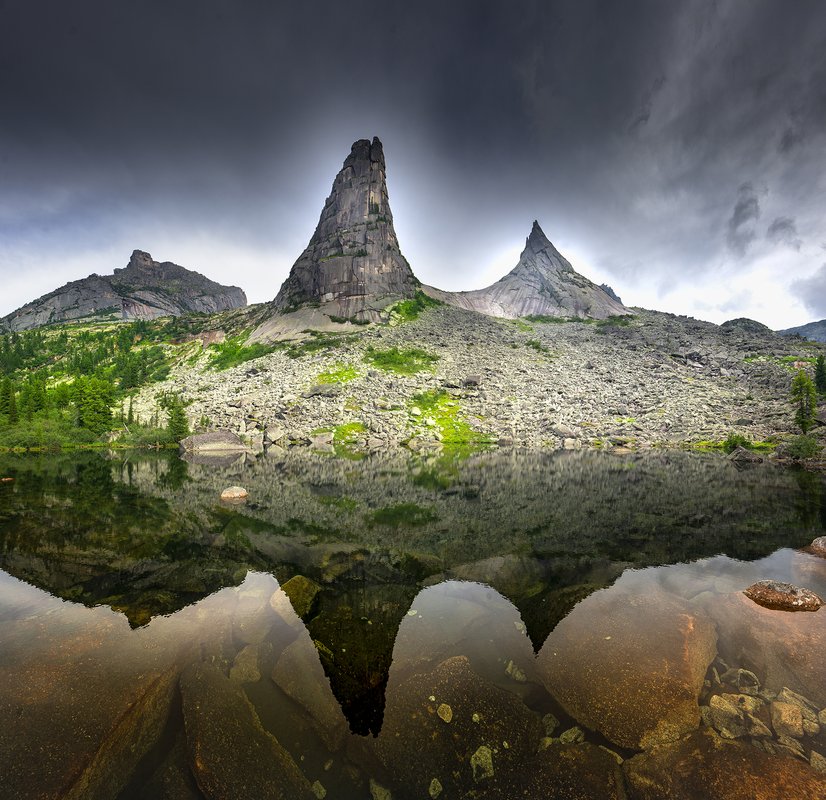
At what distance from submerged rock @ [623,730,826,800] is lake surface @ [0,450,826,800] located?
0.10 feet

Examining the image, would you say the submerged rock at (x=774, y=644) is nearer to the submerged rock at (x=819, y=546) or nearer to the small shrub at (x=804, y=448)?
the submerged rock at (x=819, y=546)

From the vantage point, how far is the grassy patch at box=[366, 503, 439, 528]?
24375mm

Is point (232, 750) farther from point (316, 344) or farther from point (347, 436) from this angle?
point (316, 344)

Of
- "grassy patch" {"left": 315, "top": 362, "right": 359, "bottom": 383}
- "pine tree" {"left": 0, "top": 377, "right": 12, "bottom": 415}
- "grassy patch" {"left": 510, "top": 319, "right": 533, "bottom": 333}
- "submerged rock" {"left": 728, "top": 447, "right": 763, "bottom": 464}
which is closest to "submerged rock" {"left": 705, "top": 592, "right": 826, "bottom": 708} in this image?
"submerged rock" {"left": 728, "top": 447, "right": 763, "bottom": 464}

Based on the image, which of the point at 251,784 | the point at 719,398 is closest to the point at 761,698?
the point at 251,784

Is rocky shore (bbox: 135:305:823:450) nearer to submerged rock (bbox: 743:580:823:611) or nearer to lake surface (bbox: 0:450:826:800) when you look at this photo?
lake surface (bbox: 0:450:826:800)

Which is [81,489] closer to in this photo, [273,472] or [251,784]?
[273,472]

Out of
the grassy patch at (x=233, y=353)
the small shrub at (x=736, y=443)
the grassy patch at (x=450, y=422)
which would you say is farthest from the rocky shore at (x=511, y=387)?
the small shrub at (x=736, y=443)

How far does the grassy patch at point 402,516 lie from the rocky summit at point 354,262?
138250mm

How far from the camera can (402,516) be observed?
26219 mm

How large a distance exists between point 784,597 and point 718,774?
981 centimetres

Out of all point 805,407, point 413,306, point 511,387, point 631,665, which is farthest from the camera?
point 413,306

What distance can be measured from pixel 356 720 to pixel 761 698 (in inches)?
327

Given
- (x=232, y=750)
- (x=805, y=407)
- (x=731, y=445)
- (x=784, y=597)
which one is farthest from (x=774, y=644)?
(x=805, y=407)
